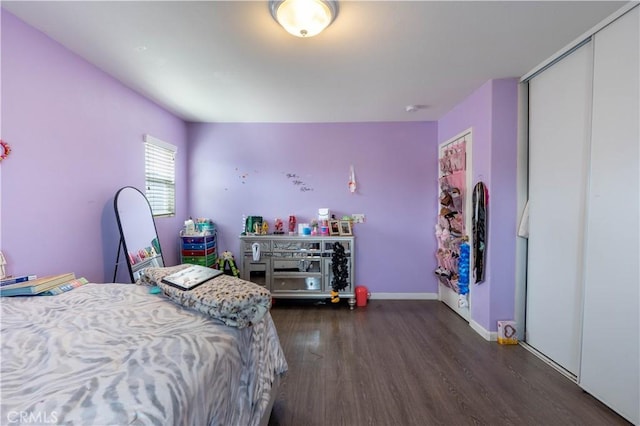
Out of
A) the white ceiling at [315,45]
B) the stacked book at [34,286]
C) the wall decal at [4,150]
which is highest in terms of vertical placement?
the white ceiling at [315,45]

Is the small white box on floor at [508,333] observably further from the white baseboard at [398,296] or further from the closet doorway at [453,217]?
the white baseboard at [398,296]

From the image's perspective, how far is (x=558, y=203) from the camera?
2096 mm

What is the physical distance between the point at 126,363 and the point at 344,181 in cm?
319

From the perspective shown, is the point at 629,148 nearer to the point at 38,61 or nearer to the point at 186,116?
the point at 38,61

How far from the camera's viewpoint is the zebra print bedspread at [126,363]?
683 millimetres

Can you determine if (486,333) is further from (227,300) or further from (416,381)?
(227,300)

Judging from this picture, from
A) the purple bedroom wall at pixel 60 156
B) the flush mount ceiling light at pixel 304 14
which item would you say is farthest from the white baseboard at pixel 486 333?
the purple bedroom wall at pixel 60 156

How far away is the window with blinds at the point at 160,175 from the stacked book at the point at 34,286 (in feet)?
4.97

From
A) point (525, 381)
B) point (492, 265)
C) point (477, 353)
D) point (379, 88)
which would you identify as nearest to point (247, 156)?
point (379, 88)

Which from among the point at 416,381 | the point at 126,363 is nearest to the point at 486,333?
the point at 416,381

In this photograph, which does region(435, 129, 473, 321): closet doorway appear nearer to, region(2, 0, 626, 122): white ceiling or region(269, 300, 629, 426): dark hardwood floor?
region(269, 300, 629, 426): dark hardwood floor

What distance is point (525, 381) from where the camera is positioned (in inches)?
76.7

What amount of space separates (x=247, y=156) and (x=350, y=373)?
→ 2965 mm

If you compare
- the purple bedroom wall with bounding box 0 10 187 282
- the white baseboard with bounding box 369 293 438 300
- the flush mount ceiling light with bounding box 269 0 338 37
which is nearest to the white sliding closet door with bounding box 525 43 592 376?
the white baseboard with bounding box 369 293 438 300
